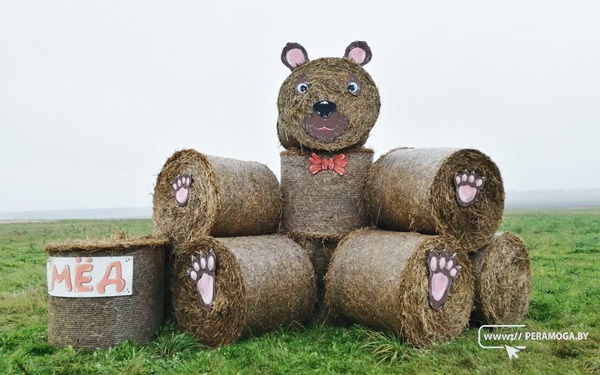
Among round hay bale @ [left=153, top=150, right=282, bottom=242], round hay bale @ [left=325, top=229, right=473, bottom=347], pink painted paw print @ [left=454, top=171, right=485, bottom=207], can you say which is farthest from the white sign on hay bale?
pink painted paw print @ [left=454, top=171, right=485, bottom=207]

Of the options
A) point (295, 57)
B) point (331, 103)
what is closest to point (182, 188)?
point (331, 103)

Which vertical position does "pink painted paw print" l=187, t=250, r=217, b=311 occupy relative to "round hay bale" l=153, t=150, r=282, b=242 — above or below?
below

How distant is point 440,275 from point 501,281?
1.27 meters

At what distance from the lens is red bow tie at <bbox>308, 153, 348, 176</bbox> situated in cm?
793

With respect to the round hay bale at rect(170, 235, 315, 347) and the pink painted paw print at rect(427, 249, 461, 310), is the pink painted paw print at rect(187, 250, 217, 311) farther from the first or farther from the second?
the pink painted paw print at rect(427, 249, 461, 310)

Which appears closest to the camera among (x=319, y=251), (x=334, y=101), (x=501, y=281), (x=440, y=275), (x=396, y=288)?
(x=396, y=288)

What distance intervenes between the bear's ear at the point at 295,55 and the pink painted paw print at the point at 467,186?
2.63 m

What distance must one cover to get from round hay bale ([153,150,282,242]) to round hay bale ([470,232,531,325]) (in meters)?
2.77

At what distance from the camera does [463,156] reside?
7.09m

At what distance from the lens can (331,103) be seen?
308 inches

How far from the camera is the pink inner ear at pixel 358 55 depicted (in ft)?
26.6

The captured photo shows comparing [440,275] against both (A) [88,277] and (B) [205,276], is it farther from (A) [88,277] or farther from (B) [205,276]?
(A) [88,277]

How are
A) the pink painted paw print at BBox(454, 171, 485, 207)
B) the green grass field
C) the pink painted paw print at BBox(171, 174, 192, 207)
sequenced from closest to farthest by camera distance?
1. the green grass field
2. the pink painted paw print at BBox(454, 171, 485, 207)
3. the pink painted paw print at BBox(171, 174, 192, 207)

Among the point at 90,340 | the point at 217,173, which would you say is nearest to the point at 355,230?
the point at 217,173
